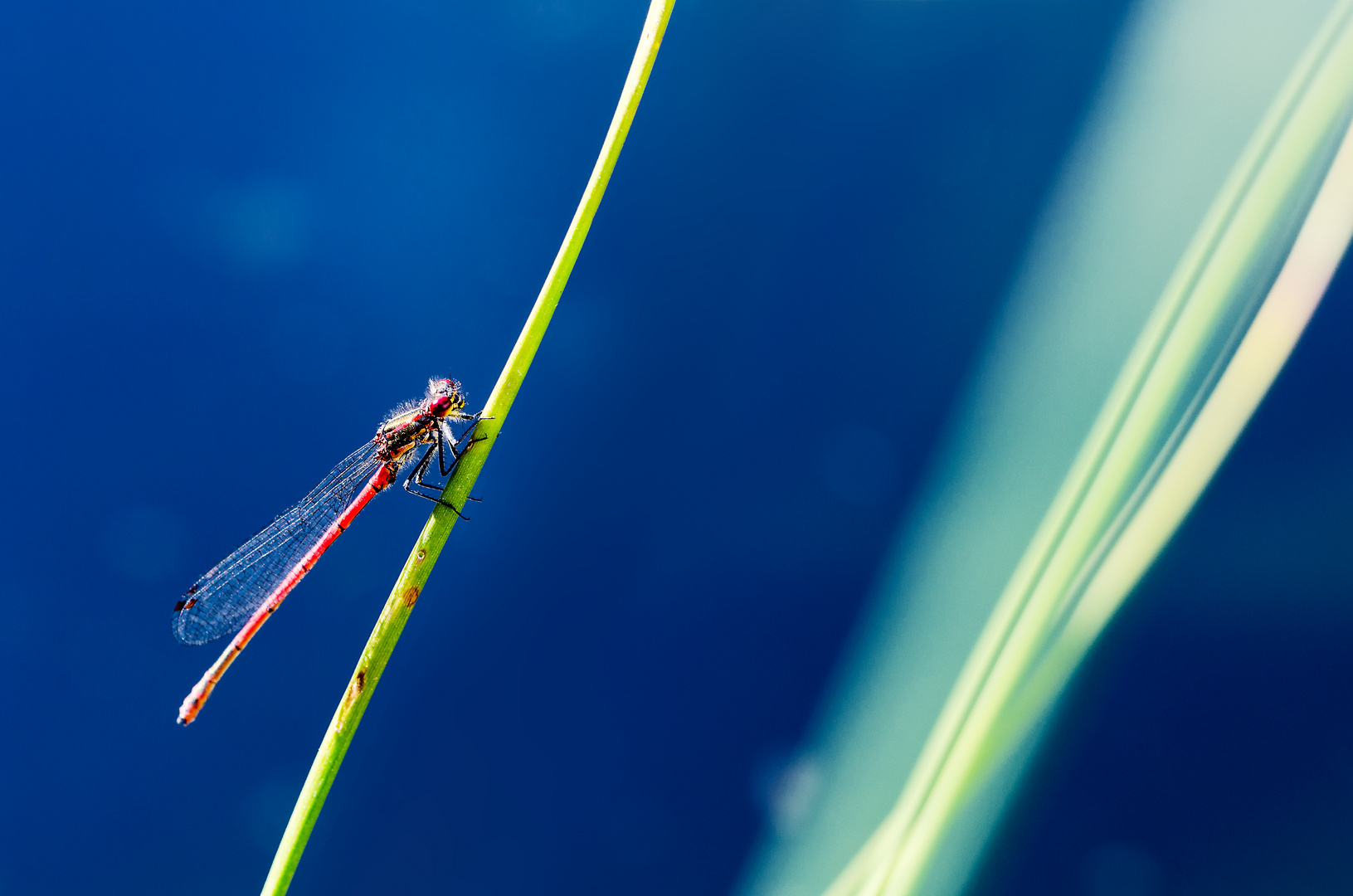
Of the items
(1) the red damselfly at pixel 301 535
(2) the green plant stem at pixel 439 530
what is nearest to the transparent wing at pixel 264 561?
(1) the red damselfly at pixel 301 535

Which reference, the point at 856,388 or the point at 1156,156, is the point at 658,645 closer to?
the point at 856,388

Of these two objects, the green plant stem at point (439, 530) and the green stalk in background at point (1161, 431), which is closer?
the green plant stem at point (439, 530)

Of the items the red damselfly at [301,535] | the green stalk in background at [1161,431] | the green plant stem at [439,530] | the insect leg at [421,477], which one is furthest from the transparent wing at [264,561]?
the green stalk in background at [1161,431]

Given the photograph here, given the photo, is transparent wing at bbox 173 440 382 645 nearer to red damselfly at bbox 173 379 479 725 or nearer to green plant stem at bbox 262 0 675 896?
red damselfly at bbox 173 379 479 725

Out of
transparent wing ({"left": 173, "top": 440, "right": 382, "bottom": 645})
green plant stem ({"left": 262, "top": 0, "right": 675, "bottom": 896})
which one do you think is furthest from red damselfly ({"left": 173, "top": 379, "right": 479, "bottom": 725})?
green plant stem ({"left": 262, "top": 0, "right": 675, "bottom": 896})

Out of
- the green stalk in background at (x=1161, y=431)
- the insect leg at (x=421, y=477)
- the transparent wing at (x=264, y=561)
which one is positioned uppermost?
the green stalk in background at (x=1161, y=431)

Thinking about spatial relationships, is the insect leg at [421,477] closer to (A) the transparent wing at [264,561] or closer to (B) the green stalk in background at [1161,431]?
(A) the transparent wing at [264,561]

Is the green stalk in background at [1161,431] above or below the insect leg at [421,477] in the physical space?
above

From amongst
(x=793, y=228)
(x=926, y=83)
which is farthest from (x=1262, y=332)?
(x=793, y=228)
